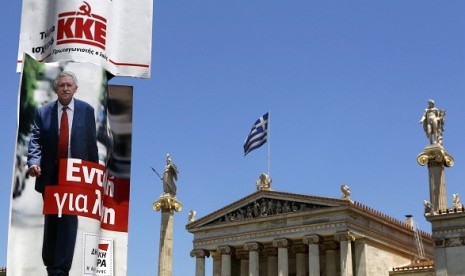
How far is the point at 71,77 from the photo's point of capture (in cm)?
1580

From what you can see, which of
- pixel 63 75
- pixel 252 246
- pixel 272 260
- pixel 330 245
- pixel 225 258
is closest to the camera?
pixel 63 75

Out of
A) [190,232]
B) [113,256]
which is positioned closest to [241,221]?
[190,232]

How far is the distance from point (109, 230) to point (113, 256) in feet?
1.84

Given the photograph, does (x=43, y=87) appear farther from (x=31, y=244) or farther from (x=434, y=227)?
(x=434, y=227)

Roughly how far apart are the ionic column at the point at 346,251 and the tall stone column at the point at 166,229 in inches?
674

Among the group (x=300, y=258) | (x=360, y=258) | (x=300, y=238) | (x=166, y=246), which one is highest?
(x=300, y=238)

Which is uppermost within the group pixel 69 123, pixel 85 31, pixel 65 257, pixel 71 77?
pixel 85 31

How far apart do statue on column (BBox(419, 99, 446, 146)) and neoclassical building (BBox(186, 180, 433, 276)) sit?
12.1 metres

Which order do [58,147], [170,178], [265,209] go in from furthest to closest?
[265,209], [170,178], [58,147]

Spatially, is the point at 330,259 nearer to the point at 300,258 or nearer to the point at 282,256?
the point at 300,258

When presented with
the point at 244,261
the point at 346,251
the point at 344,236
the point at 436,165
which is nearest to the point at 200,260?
the point at 244,261

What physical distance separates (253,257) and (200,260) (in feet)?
20.5

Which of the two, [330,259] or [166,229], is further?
[330,259]

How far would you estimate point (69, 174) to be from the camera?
15.3 metres
